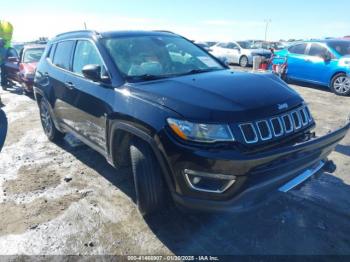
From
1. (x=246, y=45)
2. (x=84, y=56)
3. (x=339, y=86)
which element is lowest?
(x=339, y=86)

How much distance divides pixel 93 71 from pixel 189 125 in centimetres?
132

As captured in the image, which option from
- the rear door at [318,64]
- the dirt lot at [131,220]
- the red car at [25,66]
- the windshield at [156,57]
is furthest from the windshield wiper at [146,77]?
the rear door at [318,64]

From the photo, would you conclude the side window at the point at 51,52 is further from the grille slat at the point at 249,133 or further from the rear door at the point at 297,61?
the rear door at the point at 297,61

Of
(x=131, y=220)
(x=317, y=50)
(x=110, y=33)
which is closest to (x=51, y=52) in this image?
(x=110, y=33)

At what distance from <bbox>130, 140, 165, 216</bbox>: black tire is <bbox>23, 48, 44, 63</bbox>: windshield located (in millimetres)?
8563

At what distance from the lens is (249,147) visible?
2.38 meters

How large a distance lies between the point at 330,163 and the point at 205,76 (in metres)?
1.58

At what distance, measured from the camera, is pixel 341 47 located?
935 cm

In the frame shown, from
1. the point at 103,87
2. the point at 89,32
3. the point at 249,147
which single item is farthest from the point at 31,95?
the point at 249,147

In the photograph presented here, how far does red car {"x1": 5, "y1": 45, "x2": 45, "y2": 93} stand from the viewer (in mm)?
9078

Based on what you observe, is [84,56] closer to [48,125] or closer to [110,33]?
[110,33]

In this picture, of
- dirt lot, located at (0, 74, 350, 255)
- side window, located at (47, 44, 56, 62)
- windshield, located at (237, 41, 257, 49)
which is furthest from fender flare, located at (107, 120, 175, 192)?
windshield, located at (237, 41, 257, 49)

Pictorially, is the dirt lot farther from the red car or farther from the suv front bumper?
the red car

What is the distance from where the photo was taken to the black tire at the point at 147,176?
8.91 feet
